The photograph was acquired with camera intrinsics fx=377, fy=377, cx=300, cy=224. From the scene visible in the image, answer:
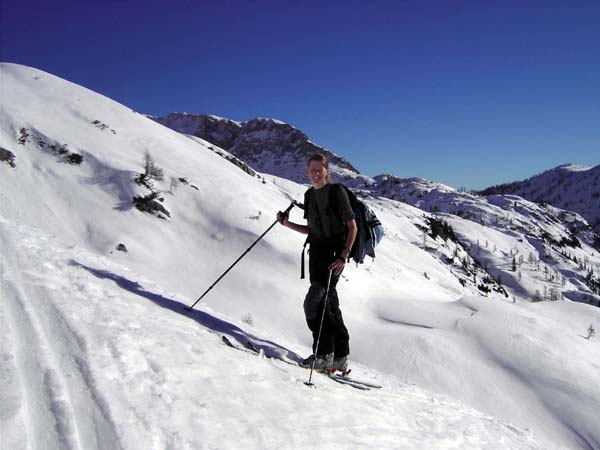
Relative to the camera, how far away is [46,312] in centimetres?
377

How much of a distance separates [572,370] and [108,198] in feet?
53.2

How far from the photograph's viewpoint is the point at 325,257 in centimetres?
558

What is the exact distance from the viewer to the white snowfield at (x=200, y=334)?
9.05ft

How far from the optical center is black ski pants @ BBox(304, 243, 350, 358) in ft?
18.2

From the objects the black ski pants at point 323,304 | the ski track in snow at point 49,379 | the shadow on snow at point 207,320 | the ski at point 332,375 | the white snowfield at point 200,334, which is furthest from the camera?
the shadow on snow at point 207,320

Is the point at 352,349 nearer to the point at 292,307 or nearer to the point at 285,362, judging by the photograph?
the point at 292,307

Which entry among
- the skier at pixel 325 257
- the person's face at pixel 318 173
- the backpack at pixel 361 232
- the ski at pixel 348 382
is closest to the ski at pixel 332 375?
the ski at pixel 348 382

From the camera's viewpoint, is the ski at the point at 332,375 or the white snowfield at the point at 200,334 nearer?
the white snowfield at the point at 200,334

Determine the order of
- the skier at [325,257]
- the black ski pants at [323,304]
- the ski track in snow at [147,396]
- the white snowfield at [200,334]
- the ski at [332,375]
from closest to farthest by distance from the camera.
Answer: the ski track in snow at [147,396] → the white snowfield at [200,334] → the ski at [332,375] → the skier at [325,257] → the black ski pants at [323,304]

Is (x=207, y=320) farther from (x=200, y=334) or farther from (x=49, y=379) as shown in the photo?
(x=49, y=379)

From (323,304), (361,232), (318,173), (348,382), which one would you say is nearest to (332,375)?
(348,382)

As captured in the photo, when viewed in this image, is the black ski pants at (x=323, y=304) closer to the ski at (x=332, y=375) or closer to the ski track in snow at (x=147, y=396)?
the ski at (x=332, y=375)

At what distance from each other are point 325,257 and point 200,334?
204 centimetres

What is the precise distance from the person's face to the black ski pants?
931mm
